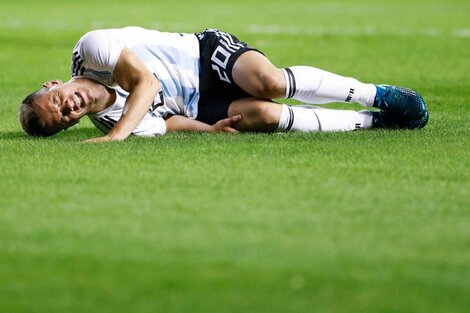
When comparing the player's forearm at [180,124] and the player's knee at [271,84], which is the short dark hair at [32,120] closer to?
the player's forearm at [180,124]

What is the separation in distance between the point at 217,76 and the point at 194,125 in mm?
386

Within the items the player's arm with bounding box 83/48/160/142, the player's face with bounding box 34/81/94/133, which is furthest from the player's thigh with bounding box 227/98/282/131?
the player's face with bounding box 34/81/94/133

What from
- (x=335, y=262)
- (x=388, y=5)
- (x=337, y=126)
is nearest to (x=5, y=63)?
(x=337, y=126)

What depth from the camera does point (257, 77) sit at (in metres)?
8.07

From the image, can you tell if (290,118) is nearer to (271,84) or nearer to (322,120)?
(322,120)

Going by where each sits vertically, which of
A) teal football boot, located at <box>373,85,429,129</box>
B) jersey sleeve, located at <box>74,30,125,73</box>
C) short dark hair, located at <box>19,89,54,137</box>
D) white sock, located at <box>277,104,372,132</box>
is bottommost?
short dark hair, located at <box>19,89,54,137</box>

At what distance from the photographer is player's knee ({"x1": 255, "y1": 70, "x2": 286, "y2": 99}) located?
805cm

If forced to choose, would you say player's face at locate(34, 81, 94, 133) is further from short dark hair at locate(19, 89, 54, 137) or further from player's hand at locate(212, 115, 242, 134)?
player's hand at locate(212, 115, 242, 134)

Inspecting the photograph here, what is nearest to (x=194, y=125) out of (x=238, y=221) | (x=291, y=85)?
(x=291, y=85)

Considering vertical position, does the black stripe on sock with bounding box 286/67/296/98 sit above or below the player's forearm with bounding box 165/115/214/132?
above

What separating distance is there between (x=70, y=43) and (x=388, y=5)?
12.5 m

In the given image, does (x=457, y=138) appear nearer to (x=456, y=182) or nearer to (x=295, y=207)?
(x=456, y=182)

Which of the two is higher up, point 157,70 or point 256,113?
point 157,70

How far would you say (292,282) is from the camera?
4559 millimetres
